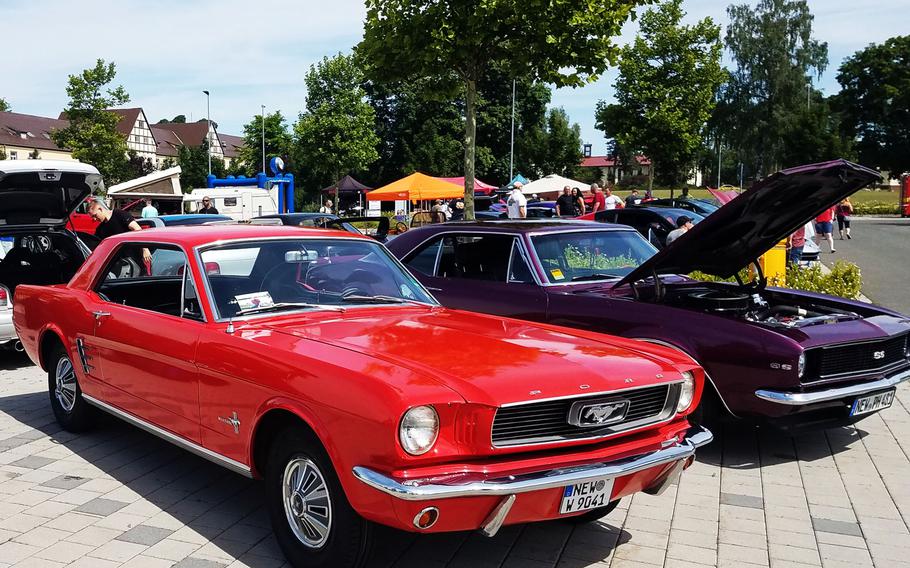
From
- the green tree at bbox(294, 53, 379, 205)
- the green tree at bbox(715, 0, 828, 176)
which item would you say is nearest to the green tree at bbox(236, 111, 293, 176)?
the green tree at bbox(294, 53, 379, 205)

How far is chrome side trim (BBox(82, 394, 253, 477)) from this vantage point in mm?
4027

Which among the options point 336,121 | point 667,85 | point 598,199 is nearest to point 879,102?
point 667,85

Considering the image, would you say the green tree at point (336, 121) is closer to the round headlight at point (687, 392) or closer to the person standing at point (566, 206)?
the person standing at point (566, 206)

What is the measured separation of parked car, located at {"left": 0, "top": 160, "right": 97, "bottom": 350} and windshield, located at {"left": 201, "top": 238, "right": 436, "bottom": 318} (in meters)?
4.67

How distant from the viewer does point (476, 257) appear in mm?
7410

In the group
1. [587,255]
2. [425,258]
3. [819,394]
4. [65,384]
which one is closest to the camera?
[819,394]

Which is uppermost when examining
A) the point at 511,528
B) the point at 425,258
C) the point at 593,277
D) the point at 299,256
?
Answer: the point at 299,256

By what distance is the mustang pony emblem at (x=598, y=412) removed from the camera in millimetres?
3527

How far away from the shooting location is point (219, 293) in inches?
177

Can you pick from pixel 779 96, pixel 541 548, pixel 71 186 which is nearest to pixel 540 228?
pixel 541 548

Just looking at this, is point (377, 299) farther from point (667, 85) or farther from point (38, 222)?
point (667, 85)

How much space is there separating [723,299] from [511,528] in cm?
290

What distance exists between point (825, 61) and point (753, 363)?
70774mm

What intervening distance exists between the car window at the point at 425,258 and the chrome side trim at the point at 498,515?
4.52 m
